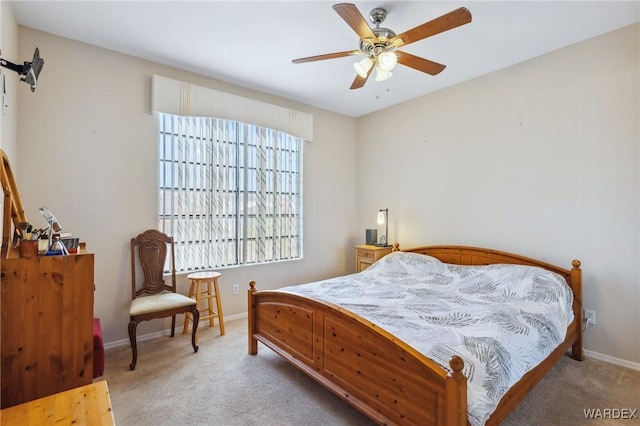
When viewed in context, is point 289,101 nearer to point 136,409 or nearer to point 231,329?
point 231,329

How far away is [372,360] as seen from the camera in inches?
70.7

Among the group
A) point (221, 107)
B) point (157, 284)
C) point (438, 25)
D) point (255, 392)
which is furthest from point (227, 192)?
point (438, 25)

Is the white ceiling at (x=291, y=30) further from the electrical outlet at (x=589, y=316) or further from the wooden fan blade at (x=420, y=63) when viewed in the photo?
the electrical outlet at (x=589, y=316)

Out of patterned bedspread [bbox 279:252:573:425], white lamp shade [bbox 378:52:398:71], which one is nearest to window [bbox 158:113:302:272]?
patterned bedspread [bbox 279:252:573:425]

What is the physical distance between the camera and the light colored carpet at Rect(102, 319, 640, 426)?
196 cm

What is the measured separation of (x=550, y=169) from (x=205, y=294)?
3.83 metres

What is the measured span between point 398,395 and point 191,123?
327cm

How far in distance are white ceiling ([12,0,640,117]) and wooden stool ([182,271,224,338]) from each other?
2234mm

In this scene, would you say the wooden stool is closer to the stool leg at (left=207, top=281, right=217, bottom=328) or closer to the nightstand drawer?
the stool leg at (left=207, top=281, right=217, bottom=328)

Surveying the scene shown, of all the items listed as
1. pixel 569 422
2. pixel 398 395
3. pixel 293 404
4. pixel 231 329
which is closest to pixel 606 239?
pixel 569 422

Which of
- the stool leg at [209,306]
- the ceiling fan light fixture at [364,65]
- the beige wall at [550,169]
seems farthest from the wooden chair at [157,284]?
the beige wall at [550,169]

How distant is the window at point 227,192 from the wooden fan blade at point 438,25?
231cm

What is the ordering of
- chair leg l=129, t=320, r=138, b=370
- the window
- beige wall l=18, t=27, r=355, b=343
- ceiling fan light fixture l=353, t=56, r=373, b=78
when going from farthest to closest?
the window
beige wall l=18, t=27, r=355, b=343
chair leg l=129, t=320, r=138, b=370
ceiling fan light fixture l=353, t=56, r=373, b=78

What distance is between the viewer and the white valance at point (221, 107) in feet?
10.5
